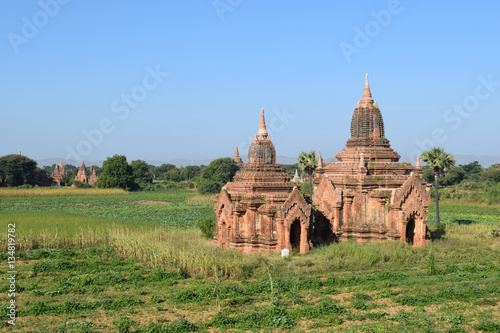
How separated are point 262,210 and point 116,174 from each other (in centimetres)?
6789

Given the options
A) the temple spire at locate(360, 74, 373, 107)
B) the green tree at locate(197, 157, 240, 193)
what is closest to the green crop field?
the temple spire at locate(360, 74, 373, 107)

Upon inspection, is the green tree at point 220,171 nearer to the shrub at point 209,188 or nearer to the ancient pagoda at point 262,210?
the shrub at point 209,188

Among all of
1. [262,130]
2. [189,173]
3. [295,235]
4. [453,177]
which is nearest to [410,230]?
[295,235]

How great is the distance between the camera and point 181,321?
12023 mm

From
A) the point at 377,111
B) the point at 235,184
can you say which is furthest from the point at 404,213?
the point at 235,184

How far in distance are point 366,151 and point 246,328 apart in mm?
14015

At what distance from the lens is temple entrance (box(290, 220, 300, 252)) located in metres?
21.5

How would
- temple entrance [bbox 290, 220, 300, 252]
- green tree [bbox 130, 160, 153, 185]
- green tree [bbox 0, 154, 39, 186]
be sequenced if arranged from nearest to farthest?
temple entrance [bbox 290, 220, 300, 252], green tree [bbox 0, 154, 39, 186], green tree [bbox 130, 160, 153, 185]

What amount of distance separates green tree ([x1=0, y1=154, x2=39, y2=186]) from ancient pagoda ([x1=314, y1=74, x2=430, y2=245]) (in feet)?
252

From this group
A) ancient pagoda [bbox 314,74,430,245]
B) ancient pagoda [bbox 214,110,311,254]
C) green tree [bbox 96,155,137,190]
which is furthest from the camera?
green tree [bbox 96,155,137,190]

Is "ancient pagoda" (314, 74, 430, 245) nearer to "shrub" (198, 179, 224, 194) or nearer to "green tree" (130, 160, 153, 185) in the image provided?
"shrub" (198, 179, 224, 194)

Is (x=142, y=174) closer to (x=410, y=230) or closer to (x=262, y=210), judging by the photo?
(x=410, y=230)

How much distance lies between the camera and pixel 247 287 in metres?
15.4

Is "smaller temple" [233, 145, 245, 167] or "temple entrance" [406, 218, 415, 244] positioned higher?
"smaller temple" [233, 145, 245, 167]
